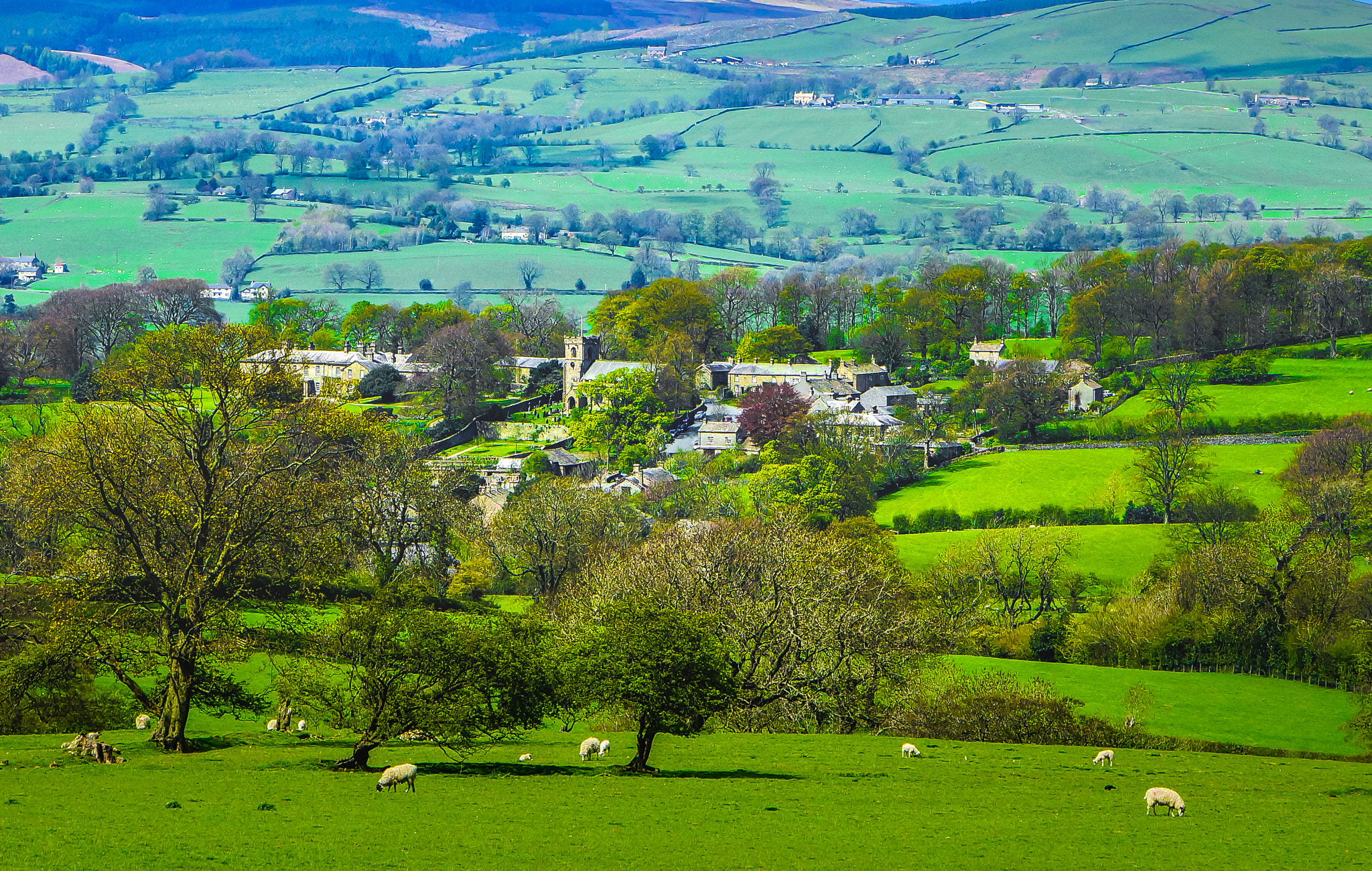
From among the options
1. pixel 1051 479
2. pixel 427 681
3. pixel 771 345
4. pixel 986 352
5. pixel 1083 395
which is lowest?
pixel 1051 479

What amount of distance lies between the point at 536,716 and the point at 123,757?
8718 mm

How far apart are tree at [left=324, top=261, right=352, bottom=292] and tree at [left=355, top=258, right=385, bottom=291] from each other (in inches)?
52.6

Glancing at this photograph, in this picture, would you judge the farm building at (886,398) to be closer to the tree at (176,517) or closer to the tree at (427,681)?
the tree at (176,517)

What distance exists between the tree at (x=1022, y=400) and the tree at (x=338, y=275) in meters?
110

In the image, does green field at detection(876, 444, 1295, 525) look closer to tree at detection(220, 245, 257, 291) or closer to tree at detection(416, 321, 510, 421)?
tree at detection(416, 321, 510, 421)

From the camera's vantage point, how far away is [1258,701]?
46500 mm

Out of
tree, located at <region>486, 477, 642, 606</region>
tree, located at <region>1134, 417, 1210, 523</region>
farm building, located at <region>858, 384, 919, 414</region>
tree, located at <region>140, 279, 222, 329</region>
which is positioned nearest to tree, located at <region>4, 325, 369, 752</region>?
tree, located at <region>486, 477, 642, 606</region>

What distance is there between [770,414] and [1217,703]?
52.8 m

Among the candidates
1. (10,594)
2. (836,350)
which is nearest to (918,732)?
(10,594)

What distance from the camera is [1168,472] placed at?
2896 inches

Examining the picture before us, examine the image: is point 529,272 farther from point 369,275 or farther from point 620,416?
point 620,416

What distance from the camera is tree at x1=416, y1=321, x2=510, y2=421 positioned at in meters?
107

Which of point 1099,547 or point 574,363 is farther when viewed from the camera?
point 574,363

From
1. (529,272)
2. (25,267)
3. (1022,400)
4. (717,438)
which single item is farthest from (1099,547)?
(25,267)
